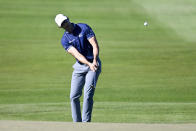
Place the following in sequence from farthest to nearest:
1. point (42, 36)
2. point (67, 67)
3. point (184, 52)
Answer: point (42, 36)
point (184, 52)
point (67, 67)

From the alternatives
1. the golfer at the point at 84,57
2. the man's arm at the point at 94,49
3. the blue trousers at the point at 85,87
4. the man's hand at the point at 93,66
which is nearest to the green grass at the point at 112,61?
the blue trousers at the point at 85,87

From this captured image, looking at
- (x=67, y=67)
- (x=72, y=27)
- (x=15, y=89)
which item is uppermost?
(x=72, y=27)

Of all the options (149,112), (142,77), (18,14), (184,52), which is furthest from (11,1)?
(149,112)

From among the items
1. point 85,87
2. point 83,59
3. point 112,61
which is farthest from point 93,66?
point 112,61

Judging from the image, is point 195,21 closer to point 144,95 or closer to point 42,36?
point 42,36

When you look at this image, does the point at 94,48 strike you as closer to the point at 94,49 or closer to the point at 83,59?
the point at 94,49

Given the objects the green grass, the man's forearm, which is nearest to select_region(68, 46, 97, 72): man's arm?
the man's forearm

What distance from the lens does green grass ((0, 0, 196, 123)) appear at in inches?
452

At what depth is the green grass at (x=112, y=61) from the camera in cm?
1147

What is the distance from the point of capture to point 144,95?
14.2 metres

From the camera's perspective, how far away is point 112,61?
2056cm

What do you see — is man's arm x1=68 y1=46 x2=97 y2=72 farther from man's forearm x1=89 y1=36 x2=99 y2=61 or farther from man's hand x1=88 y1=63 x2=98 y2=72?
man's forearm x1=89 y1=36 x2=99 y2=61

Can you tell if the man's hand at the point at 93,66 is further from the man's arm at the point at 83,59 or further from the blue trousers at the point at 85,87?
the blue trousers at the point at 85,87

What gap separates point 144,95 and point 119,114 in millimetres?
3460
